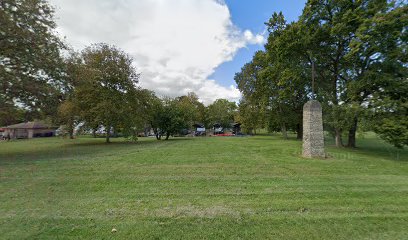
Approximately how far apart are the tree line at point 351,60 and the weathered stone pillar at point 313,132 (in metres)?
2.80

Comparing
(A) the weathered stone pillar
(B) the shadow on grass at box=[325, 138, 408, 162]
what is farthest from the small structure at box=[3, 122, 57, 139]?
(B) the shadow on grass at box=[325, 138, 408, 162]

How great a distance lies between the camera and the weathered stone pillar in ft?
35.4

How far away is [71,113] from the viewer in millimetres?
19453

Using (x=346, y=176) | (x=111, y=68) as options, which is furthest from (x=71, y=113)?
(x=346, y=176)

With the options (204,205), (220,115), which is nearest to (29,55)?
(204,205)

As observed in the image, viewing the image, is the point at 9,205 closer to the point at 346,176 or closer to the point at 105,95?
the point at 346,176

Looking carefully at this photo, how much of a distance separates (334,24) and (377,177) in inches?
474

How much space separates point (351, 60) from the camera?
14.5 m

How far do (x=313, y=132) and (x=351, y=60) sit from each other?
759 cm

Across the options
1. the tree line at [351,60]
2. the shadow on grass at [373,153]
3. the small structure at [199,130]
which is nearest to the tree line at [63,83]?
the tree line at [351,60]

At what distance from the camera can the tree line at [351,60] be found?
38.8ft

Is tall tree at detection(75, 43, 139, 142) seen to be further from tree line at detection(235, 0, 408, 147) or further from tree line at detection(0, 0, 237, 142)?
tree line at detection(235, 0, 408, 147)

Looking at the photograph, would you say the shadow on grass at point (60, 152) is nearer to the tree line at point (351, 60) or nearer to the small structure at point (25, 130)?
the tree line at point (351, 60)

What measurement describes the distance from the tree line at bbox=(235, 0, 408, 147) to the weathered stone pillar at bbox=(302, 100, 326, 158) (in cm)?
280
